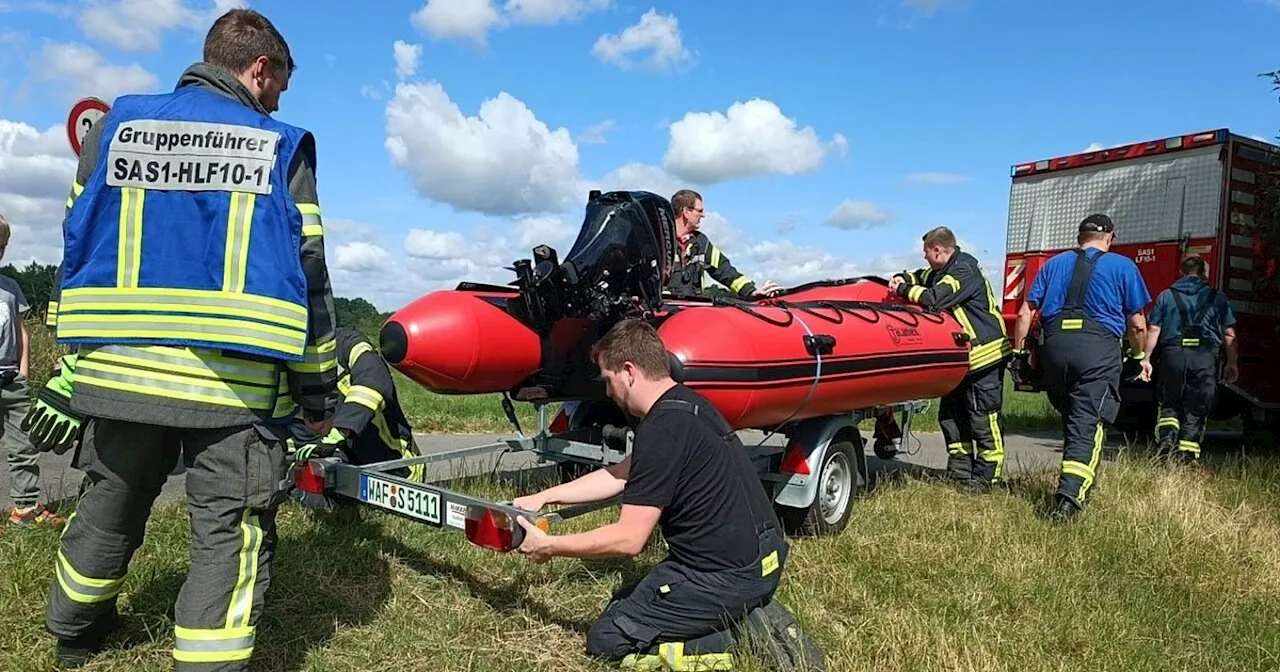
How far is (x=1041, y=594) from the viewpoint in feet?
13.6

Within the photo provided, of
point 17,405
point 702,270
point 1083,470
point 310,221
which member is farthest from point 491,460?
point 310,221

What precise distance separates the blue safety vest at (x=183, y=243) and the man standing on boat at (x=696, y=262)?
3.91 metres

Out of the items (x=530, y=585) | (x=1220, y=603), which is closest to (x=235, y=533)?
(x=530, y=585)

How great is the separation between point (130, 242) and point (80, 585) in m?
1.15

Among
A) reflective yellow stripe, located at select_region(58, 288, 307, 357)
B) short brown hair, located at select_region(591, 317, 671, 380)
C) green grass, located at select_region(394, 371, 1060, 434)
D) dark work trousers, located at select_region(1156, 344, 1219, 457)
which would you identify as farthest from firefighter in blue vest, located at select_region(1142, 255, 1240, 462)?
reflective yellow stripe, located at select_region(58, 288, 307, 357)

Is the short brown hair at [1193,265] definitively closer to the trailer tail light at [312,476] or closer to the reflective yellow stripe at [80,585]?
the trailer tail light at [312,476]

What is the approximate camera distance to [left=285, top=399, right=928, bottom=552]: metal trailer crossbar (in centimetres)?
352

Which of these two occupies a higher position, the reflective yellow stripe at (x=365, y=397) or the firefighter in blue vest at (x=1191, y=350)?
the firefighter in blue vest at (x=1191, y=350)

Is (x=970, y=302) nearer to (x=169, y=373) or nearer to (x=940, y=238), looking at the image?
(x=940, y=238)

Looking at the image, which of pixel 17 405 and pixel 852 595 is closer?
pixel 852 595

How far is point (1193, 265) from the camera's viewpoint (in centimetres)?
802

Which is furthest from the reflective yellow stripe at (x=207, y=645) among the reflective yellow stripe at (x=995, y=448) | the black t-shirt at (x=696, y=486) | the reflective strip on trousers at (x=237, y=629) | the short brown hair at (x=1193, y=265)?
the short brown hair at (x=1193, y=265)

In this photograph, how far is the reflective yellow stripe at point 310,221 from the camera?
2695mm

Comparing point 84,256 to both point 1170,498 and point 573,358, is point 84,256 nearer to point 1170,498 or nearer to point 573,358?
point 573,358
